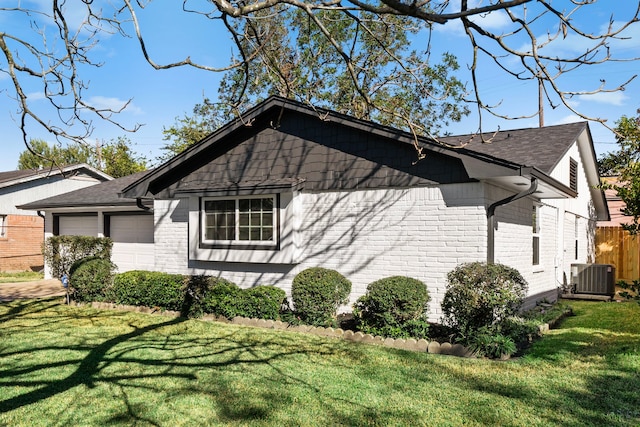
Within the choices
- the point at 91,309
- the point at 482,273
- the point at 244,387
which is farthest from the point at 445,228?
the point at 91,309

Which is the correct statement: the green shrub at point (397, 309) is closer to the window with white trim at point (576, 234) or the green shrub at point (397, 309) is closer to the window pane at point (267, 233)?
the window pane at point (267, 233)

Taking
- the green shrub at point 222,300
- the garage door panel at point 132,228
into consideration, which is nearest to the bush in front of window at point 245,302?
the green shrub at point 222,300

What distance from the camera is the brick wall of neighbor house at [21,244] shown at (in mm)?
20578

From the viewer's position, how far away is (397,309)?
764 cm

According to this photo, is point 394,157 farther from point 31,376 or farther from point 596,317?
point 31,376

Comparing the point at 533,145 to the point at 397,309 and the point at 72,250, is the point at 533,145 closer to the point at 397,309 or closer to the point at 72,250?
the point at 397,309

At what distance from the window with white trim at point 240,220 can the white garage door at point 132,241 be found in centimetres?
439

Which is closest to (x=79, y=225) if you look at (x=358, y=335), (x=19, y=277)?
(x=19, y=277)

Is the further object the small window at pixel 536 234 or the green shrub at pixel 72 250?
the green shrub at pixel 72 250

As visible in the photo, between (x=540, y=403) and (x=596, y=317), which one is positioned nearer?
(x=540, y=403)

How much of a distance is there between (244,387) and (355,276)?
4.71 metres

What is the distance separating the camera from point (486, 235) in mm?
8336

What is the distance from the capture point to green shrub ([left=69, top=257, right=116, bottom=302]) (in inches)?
449

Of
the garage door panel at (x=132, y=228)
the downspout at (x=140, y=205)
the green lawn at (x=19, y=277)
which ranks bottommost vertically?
the green lawn at (x=19, y=277)
